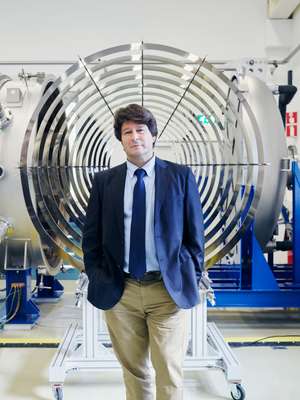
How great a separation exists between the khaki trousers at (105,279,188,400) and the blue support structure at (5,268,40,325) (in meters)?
1.83

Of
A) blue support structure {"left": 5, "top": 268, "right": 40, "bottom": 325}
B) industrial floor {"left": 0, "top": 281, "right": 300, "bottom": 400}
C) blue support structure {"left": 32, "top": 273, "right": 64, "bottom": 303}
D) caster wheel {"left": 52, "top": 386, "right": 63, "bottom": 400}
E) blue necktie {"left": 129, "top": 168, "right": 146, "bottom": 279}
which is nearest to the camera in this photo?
blue necktie {"left": 129, "top": 168, "right": 146, "bottom": 279}

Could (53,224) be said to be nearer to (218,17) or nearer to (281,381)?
(281,381)

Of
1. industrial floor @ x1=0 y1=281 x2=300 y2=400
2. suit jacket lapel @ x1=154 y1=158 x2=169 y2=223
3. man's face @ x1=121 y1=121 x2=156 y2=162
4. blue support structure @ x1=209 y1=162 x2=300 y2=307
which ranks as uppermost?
man's face @ x1=121 y1=121 x2=156 y2=162

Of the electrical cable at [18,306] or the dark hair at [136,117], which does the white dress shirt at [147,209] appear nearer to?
the dark hair at [136,117]

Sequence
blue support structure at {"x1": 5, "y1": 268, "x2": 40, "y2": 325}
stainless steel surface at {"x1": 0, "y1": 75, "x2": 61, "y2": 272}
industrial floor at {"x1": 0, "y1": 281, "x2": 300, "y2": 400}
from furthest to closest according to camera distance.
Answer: blue support structure at {"x1": 5, "y1": 268, "x2": 40, "y2": 325} < stainless steel surface at {"x1": 0, "y1": 75, "x2": 61, "y2": 272} < industrial floor at {"x1": 0, "y1": 281, "x2": 300, "y2": 400}

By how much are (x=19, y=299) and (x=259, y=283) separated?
70.6 inches

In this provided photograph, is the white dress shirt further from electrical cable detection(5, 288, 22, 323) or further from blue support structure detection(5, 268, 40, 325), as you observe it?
electrical cable detection(5, 288, 22, 323)

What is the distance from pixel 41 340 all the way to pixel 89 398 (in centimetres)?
94

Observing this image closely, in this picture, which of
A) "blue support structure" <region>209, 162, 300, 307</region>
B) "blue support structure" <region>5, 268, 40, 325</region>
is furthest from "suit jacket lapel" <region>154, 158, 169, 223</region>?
"blue support structure" <region>5, 268, 40, 325</region>

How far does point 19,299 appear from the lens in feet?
12.0

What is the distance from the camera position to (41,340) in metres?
3.32

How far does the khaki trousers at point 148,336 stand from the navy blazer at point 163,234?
0.06 meters

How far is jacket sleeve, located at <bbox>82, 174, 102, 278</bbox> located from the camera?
185cm

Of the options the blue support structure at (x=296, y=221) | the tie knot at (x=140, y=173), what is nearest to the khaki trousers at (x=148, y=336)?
the tie knot at (x=140, y=173)
